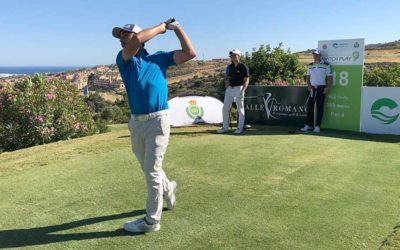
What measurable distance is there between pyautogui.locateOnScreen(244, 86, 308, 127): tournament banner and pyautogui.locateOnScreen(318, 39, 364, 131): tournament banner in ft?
2.10

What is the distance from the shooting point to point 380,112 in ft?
35.3

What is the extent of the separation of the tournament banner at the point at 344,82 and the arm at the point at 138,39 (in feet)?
25.0

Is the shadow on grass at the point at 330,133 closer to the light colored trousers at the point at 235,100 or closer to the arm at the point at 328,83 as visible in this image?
Answer: the light colored trousers at the point at 235,100

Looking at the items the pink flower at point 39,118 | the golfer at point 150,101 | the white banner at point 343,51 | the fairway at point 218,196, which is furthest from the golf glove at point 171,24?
the white banner at point 343,51

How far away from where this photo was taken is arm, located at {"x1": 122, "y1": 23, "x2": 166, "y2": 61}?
4.32 m

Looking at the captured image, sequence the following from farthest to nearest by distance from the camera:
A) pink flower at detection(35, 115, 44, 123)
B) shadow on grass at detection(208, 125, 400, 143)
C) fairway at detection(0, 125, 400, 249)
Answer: pink flower at detection(35, 115, 44, 123) → shadow on grass at detection(208, 125, 400, 143) → fairway at detection(0, 125, 400, 249)

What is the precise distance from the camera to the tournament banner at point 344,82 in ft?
36.1

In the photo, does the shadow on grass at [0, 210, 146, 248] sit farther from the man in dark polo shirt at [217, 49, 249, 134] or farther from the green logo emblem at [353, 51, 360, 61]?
the green logo emblem at [353, 51, 360, 61]

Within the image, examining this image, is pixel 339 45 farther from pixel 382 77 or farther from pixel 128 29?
pixel 128 29

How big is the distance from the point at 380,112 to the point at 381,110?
5cm

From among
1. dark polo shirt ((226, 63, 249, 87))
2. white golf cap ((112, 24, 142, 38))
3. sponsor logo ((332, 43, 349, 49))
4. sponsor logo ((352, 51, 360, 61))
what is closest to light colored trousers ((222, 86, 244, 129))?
dark polo shirt ((226, 63, 249, 87))

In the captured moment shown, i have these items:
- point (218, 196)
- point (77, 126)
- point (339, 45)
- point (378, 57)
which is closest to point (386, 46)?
point (378, 57)

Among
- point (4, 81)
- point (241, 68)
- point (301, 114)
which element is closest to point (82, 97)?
point (4, 81)

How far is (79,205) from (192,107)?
746 centimetres
